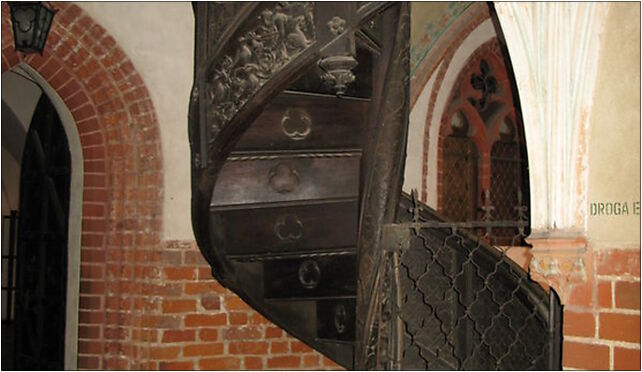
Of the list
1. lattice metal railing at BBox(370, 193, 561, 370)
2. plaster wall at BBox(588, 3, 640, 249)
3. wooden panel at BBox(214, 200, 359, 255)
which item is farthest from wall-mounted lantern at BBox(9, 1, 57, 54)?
plaster wall at BBox(588, 3, 640, 249)

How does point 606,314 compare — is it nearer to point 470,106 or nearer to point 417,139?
point 417,139

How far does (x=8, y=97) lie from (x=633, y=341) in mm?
5758

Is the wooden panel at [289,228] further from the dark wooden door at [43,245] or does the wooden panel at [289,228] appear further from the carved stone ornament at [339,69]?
the dark wooden door at [43,245]

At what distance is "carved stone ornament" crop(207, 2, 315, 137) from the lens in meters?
3.22

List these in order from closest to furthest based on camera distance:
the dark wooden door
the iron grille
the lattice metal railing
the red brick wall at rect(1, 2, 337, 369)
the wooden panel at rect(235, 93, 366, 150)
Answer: the wooden panel at rect(235, 93, 366, 150)
the lattice metal railing
the red brick wall at rect(1, 2, 337, 369)
the dark wooden door
the iron grille

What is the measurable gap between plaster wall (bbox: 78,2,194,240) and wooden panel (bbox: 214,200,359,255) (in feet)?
1.91

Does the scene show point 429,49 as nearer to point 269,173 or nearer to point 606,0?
point 269,173

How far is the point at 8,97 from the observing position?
22.2 ft

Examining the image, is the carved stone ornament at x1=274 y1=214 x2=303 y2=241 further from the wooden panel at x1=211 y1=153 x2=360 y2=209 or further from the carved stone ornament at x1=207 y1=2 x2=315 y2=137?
the carved stone ornament at x1=207 y1=2 x2=315 y2=137

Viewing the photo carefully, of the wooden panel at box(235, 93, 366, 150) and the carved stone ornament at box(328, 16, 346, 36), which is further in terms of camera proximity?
the wooden panel at box(235, 93, 366, 150)

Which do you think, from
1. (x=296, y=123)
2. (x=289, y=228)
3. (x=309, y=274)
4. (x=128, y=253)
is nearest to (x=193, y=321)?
(x=128, y=253)

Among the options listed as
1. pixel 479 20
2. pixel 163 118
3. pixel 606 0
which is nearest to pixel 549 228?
pixel 606 0

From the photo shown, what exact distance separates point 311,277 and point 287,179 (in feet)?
1.89

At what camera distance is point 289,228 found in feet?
13.6
